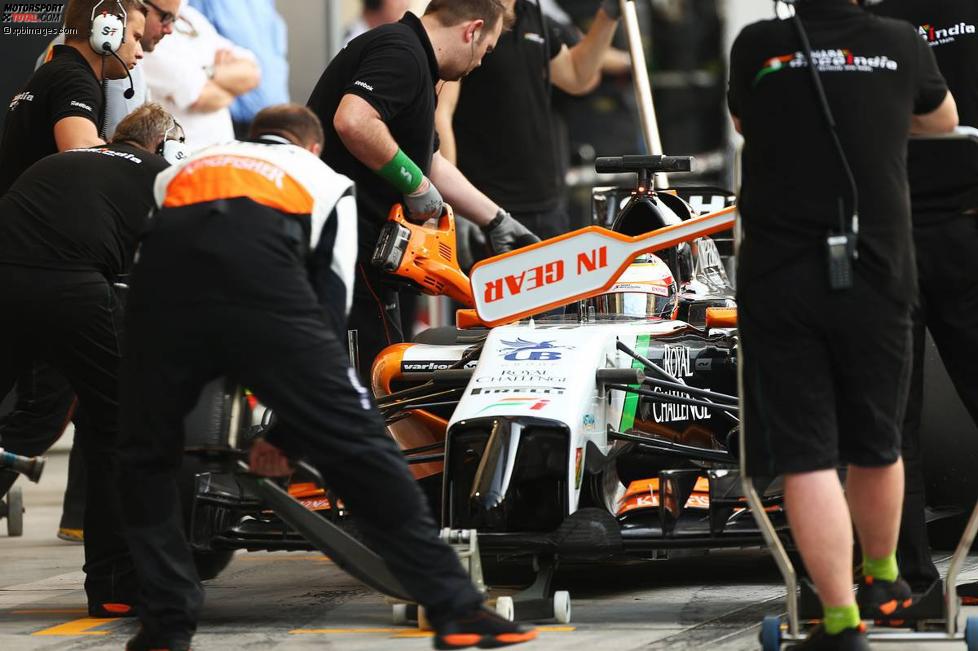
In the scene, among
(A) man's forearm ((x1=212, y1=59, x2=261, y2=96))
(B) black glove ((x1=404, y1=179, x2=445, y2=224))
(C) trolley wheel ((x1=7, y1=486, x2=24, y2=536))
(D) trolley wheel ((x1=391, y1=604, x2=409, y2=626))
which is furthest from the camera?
(A) man's forearm ((x1=212, y1=59, x2=261, y2=96))

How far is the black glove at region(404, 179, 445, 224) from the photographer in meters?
6.48

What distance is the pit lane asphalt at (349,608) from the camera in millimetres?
4980

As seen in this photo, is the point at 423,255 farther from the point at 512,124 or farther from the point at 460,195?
the point at 512,124

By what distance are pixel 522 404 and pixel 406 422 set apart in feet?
2.84

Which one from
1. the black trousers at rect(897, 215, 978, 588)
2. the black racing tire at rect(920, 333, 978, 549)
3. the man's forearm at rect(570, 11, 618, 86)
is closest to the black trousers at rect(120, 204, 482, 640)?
the black trousers at rect(897, 215, 978, 588)

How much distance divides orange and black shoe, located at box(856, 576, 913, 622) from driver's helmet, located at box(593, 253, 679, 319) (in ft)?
7.00

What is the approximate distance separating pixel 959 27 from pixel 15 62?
5.32 metres

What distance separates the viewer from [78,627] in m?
5.39

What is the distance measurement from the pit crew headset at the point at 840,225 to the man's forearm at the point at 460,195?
9.80 ft

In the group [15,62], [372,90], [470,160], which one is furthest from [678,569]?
[15,62]

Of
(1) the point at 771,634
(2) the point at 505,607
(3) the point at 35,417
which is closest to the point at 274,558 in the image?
(3) the point at 35,417

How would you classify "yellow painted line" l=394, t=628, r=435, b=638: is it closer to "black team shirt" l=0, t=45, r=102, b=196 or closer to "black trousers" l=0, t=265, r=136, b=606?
"black trousers" l=0, t=265, r=136, b=606

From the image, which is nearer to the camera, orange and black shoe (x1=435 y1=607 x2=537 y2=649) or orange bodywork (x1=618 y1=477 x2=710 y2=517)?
orange and black shoe (x1=435 y1=607 x2=537 y2=649)

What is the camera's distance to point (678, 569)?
6348 millimetres
